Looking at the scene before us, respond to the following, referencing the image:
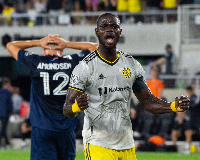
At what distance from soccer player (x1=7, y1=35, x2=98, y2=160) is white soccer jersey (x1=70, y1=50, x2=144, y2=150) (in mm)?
1556

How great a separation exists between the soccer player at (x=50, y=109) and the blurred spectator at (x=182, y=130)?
8.14 m

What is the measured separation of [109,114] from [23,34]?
18350 millimetres

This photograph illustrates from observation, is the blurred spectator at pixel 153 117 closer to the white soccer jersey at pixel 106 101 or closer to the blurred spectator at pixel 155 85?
the blurred spectator at pixel 155 85

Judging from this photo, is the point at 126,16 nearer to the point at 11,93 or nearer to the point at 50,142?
the point at 11,93

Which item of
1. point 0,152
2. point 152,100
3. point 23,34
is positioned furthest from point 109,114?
point 23,34

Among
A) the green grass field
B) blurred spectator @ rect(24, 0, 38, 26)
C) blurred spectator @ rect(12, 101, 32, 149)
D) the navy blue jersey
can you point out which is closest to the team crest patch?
the navy blue jersey

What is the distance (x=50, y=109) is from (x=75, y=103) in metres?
1.99

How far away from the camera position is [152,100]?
18.3ft

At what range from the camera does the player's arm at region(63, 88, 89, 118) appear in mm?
4859

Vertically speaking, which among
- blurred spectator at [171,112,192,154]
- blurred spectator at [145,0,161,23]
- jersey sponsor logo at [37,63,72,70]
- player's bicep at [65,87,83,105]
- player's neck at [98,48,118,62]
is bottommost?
blurred spectator at [171,112,192,154]

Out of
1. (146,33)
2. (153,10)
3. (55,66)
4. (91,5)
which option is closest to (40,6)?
(91,5)

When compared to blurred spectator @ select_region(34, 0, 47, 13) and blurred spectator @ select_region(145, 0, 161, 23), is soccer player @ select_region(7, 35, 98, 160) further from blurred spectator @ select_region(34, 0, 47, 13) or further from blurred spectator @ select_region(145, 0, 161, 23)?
blurred spectator @ select_region(34, 0, 47, 13)

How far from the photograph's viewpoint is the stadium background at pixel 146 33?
64.1 feet

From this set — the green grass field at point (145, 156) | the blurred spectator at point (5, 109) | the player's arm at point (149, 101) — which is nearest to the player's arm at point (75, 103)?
the player's arm at point (149, 101)
